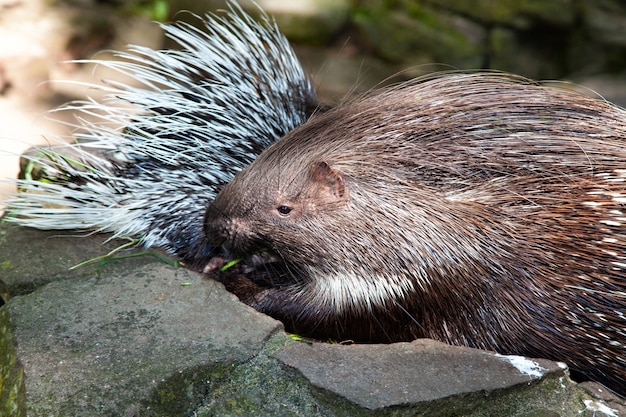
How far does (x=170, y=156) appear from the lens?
8.26ft

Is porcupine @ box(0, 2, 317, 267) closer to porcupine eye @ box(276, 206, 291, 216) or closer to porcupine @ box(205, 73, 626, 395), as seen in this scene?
porcupine @ box(205, 73, 626, 395)

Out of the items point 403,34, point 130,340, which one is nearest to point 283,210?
point 130,340

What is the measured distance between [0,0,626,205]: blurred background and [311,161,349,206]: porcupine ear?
134 inches

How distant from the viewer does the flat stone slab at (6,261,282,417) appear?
1656mm

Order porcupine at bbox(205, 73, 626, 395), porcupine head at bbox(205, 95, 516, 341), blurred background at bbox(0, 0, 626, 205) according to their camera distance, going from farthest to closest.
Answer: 1. blurred background at bbox(0, 0, 626, 205)
2. porcupine head at bbox(205, 95, 516, 341)
3. porcupine at bbox(205, 73, 626, 395)

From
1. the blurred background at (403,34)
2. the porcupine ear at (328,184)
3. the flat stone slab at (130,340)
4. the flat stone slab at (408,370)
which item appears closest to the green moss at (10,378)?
the flat stone slab at (130,340)

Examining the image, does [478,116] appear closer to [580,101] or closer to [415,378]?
[580,101]

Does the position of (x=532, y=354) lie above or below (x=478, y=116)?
below

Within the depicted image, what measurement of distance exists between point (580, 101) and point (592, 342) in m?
0.74

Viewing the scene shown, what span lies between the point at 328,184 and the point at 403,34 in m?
3.98

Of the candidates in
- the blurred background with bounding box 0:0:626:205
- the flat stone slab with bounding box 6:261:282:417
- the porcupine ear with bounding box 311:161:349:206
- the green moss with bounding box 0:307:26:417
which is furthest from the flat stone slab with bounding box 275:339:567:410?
the blurred background with bounding box 0:0:626:205

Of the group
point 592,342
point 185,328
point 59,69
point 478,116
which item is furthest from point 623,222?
point 59,69

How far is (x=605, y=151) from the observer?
2039 millimetres

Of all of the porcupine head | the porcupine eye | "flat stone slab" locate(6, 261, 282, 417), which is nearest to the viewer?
"flat stone slab" locate(6, 261, 282, 417)
